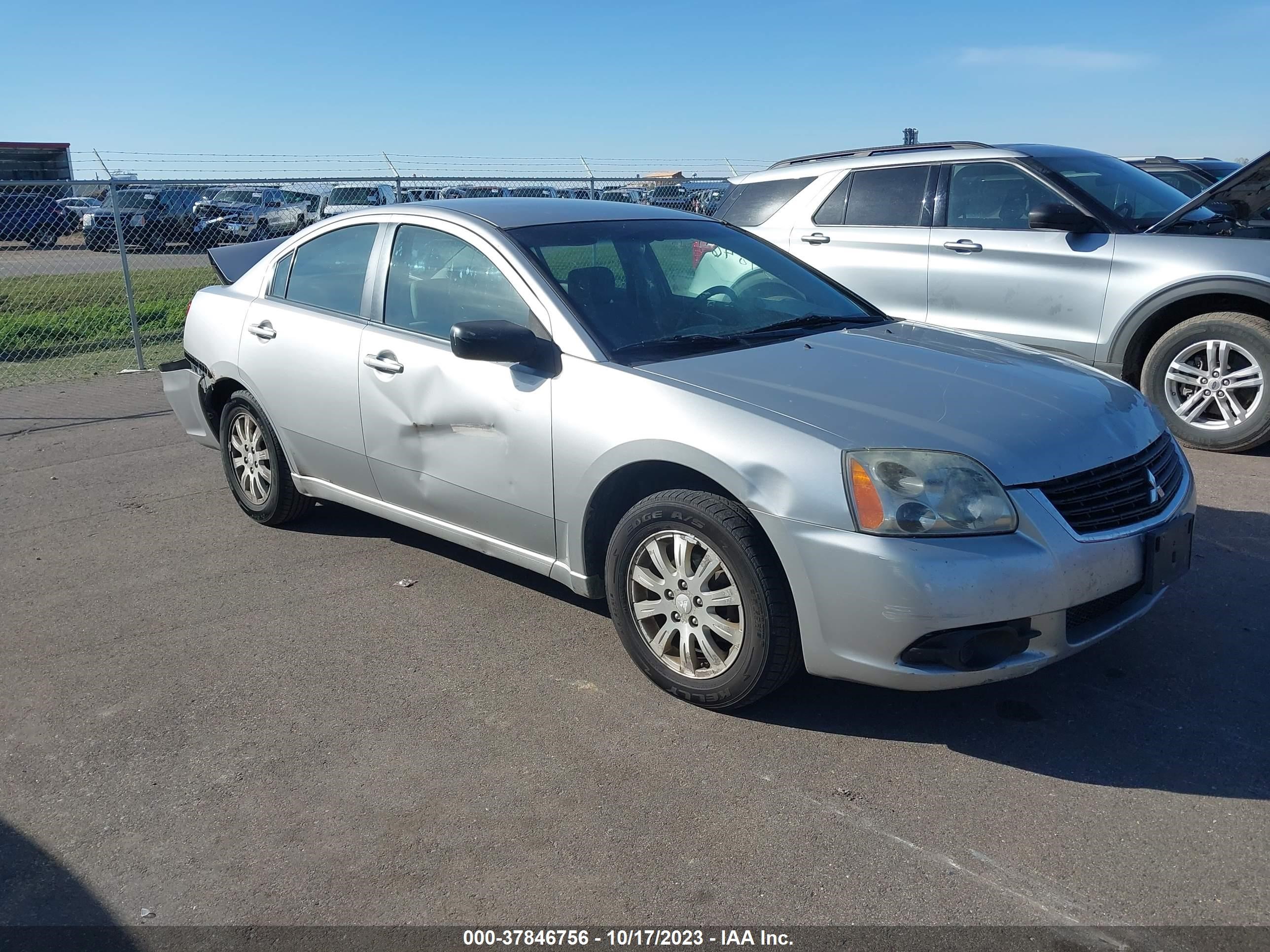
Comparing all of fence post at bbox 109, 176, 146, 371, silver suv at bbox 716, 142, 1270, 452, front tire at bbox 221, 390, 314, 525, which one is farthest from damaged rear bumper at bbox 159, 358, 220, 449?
fence post at bbox 109, 176, 146, 371

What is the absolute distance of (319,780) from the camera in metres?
3.29

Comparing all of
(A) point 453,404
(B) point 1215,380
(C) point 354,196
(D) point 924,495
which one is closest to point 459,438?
(A) point 453,404

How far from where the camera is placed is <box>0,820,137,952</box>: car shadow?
262 centimetres

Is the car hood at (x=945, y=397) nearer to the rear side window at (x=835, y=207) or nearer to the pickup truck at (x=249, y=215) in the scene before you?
the rear side window at (x=835, y=207)

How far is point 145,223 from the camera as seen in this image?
52.0 feet

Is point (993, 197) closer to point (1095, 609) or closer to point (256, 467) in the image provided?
point (1095, 609)

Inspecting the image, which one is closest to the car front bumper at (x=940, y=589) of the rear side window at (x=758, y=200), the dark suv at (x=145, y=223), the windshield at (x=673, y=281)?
the windshield at (x=673, y=281)

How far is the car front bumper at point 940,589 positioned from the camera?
10.1 feet

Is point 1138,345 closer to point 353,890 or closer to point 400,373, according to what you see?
point 400,373

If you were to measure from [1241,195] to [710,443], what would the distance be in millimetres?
Answer: 4986

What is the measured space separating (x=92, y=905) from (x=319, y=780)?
706 mm

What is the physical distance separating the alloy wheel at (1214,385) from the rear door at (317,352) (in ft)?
16.0

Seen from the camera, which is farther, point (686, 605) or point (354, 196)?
point (354, 196)

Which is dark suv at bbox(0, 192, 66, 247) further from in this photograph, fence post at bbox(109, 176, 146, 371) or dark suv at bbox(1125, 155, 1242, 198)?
dark suv at bbox(1125, 155, 1242, 198)
